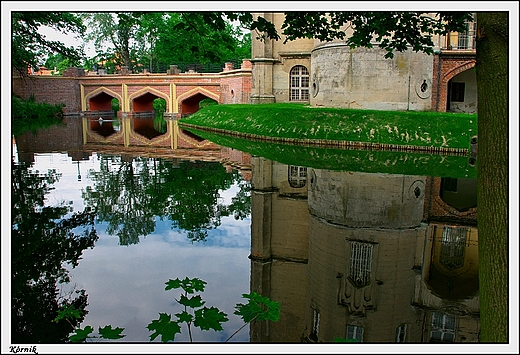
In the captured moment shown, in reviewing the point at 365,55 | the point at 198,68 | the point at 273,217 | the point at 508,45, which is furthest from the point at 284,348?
the point at 198,68

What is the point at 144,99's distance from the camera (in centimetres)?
4722

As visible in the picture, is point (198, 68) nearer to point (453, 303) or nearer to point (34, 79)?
point (34, 79)

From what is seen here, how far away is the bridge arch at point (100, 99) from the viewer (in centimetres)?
4446

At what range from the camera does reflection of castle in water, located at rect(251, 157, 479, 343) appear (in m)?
5.17

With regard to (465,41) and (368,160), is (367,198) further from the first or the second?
(465,41)

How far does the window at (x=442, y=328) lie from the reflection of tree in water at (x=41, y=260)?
11.6 feet

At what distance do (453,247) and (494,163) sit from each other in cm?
536

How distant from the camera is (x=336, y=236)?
792cm

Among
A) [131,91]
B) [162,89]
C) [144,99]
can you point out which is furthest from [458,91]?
[144,99]

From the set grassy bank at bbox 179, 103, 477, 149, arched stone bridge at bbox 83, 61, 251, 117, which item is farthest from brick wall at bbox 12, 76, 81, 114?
grassy bank at bbox 179, 103, 477, 149

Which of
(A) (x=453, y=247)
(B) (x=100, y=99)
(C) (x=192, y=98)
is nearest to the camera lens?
(A) (x=453, y=247)

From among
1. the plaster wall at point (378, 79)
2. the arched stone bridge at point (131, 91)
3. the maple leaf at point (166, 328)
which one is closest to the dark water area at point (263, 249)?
the maple leaf at point (166, 328)

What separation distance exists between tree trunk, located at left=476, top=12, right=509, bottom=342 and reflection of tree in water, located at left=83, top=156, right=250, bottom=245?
529 cm

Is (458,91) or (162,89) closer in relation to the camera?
(458,91)
